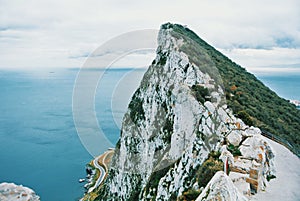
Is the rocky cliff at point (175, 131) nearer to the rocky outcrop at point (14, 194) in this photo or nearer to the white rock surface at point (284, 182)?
the white rock surface at point (284, 182)

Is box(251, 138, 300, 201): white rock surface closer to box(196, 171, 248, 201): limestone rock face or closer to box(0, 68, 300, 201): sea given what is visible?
box(196, 171, 248, 201): limestone rock face

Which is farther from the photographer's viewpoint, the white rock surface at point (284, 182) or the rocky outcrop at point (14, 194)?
the rocky outcrop at point (14, 194)

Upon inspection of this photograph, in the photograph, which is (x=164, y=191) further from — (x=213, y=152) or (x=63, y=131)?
(x=63, y=131)

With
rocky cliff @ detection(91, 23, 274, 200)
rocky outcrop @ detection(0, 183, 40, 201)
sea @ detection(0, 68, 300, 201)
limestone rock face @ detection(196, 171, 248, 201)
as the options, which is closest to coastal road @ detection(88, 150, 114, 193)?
sea @ detection(0, 68, 300, 201)

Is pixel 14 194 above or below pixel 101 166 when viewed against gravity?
above

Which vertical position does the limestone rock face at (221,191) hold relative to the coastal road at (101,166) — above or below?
above

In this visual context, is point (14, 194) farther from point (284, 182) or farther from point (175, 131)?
point (284, 182)

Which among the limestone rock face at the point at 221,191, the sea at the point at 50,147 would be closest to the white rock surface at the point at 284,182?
the limestone rock face at the point at 221,191

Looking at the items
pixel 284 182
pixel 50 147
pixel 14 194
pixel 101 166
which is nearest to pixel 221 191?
pixel 284 182

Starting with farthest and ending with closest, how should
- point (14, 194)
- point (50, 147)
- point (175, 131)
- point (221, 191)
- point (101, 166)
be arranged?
1. point (50, 147)
2. point (101, 166)
3. point (14, 194)
4. point (175, 131)
5. point (221, 191)
